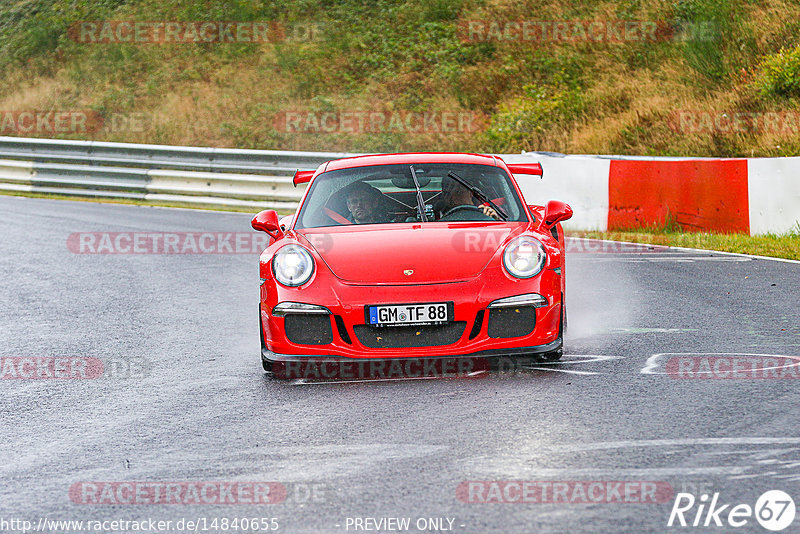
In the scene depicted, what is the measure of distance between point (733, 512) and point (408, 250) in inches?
115

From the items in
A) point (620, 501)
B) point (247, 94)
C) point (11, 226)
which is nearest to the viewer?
point (620, 501)

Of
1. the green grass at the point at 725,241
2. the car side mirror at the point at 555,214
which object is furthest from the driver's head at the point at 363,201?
the green grass at the point at 725,241

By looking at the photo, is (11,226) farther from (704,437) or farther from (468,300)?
(704,437)

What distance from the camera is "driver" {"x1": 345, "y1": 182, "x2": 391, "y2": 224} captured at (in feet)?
23.6

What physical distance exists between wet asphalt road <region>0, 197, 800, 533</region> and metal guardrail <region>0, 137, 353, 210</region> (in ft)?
31.2

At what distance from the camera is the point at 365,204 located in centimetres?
727

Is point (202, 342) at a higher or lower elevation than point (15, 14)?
lower

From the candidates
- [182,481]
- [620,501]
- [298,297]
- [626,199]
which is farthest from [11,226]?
[620,501]

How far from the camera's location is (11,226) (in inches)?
626

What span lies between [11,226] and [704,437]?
1314 cm

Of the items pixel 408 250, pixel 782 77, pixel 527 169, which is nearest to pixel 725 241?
pixel 527 169

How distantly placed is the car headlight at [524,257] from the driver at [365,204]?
3.58 feet

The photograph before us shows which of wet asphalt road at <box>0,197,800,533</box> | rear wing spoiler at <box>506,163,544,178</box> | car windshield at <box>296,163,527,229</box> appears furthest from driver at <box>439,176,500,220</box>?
wet asphalt road at <box>0,197,800,533</box>

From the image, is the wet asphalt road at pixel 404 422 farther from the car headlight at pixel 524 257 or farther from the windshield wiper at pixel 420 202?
the windshield wiper at pixel 420 202
